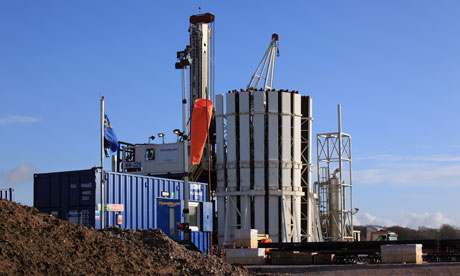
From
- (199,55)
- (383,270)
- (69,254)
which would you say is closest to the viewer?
(69,254)

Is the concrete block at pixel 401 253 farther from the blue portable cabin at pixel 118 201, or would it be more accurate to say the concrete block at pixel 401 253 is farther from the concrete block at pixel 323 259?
the blue portable cabin at pixel 118 201

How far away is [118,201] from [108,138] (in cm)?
311

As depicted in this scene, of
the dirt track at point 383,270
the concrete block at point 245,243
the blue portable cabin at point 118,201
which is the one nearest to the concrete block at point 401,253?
the dirt track at point 383,270

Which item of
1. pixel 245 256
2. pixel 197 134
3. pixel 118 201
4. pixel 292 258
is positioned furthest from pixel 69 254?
pixel 197 134

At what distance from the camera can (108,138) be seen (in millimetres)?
31109

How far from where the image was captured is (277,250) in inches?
1316

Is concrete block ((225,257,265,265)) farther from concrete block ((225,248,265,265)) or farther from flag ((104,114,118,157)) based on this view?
flag ((104,114,118,157))

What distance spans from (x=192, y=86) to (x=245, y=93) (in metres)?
5.74

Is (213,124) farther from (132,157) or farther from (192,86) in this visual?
(132,157)

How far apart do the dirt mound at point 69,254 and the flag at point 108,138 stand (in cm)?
1301

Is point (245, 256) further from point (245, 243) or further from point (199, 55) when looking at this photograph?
point (199, 55)

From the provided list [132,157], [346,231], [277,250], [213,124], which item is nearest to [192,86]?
[213,124]

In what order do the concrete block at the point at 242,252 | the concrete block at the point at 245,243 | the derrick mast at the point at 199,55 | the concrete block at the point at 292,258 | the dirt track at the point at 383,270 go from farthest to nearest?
the derrick mast at the point at 199,55 → the concrete block at the point at 245,243 → the concrete block at the point at 292,258 → the concrete block at the point at 242,252 → the dirt track at the point at 383,270

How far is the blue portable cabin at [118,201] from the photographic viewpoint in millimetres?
28891
